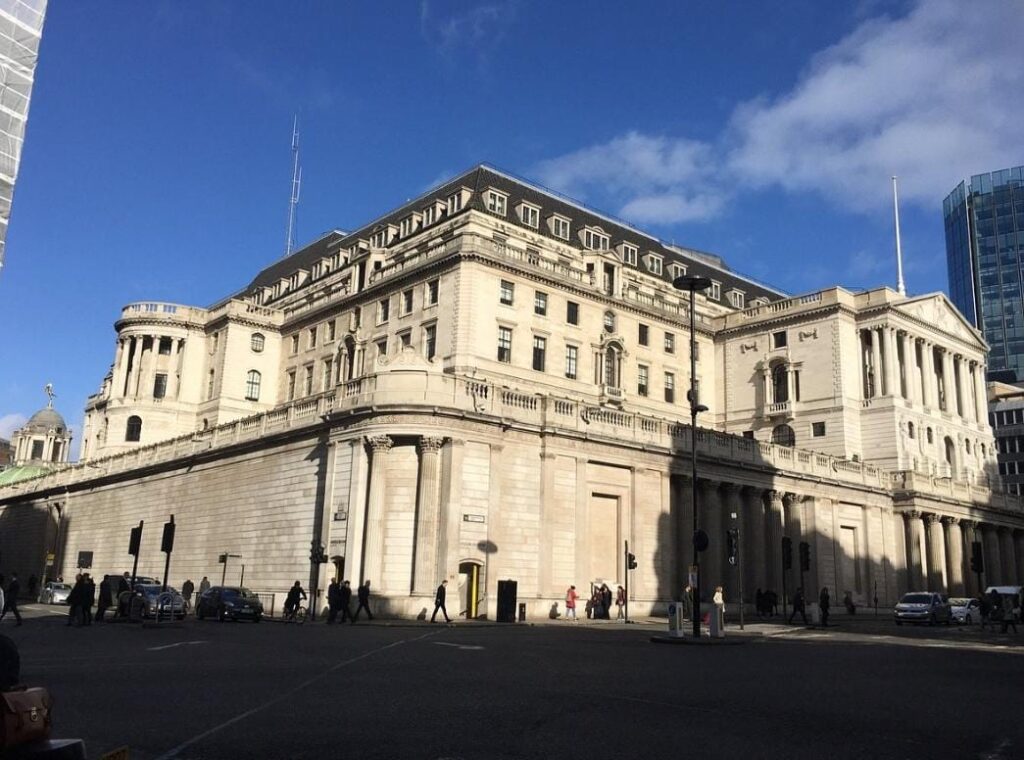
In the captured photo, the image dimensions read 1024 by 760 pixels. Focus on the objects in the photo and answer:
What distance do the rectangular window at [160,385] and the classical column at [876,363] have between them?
59232 mm

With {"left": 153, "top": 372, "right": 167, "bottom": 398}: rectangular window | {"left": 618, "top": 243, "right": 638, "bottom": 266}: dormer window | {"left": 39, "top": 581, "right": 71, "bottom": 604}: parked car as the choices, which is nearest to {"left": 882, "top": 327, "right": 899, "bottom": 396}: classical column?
{"left": 618, "top": 243, "right": 638, "bottom": 266}: dormer window

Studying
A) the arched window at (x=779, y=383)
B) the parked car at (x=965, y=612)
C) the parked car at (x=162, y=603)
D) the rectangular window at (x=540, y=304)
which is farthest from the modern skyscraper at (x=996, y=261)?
the parked car at (x=162, y=603)

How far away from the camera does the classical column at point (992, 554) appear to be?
69.9m

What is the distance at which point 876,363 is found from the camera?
7188cm

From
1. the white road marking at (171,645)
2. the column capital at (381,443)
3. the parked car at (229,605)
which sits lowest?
the white road marking at (171,645)

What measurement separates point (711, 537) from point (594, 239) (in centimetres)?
3300

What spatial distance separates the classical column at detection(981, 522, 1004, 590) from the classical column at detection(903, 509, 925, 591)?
34.1 feet

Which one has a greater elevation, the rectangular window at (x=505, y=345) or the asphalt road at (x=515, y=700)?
the rectangular window at (x=505, y=345)

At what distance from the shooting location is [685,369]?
74250 millimetres

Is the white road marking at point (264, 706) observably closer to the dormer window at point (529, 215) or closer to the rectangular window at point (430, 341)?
the rectangular window at point (430, 341)

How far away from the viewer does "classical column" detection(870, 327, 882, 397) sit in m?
71.6

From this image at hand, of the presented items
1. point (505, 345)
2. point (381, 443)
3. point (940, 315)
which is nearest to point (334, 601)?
point (381, 443)

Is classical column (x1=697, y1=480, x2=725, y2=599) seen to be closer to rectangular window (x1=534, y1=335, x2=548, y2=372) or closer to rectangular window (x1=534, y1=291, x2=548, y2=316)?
rectangular window (x1=534, y1=335, x2=548, y2=372)

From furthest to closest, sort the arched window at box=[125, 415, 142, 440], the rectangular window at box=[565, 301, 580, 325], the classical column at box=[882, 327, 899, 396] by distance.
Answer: the arched window at box=[125, 415, 142, 440]
the classical column at box=[882, 327, 899, 396]
the rectangular window at box=[565, 301, 580, 325]
